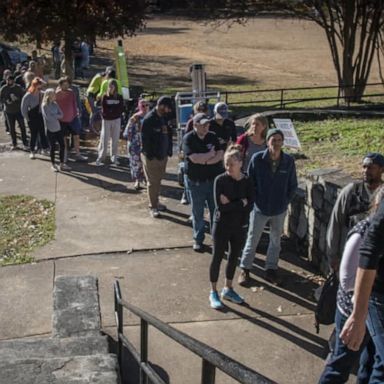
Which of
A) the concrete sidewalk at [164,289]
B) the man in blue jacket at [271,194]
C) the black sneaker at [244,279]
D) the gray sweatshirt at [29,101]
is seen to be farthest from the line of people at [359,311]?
the gray sweatshirt at [29,101]

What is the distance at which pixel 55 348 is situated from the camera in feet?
16.0

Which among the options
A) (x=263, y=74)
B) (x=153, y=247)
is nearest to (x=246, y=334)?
(x=153, y=247)

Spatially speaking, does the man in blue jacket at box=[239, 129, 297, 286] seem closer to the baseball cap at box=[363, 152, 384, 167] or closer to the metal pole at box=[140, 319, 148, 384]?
the baseball cap at box=[363, 152, 384, 167]

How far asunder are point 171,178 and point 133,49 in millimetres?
25601

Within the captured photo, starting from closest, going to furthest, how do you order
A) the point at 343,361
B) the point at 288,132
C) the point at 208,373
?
the point at 208,373, the point at 343,361, the point at 288,132

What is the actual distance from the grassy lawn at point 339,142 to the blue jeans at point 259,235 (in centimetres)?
202

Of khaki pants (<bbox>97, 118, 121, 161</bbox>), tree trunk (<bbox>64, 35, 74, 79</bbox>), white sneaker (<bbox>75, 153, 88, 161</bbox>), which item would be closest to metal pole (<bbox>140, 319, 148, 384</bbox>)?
khaki pants (<bbox>97, 118, 121, 161</bbox>)

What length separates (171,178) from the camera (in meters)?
11.5

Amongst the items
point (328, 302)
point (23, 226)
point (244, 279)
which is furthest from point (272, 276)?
point (23, 226)

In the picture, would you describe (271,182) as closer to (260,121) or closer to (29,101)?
(260,121)

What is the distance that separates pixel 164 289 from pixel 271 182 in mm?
1561

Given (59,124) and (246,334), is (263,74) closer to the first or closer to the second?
(59,124)

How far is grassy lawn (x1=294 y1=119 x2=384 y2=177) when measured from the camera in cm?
1011

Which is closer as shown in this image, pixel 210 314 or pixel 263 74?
pixel 210 314
